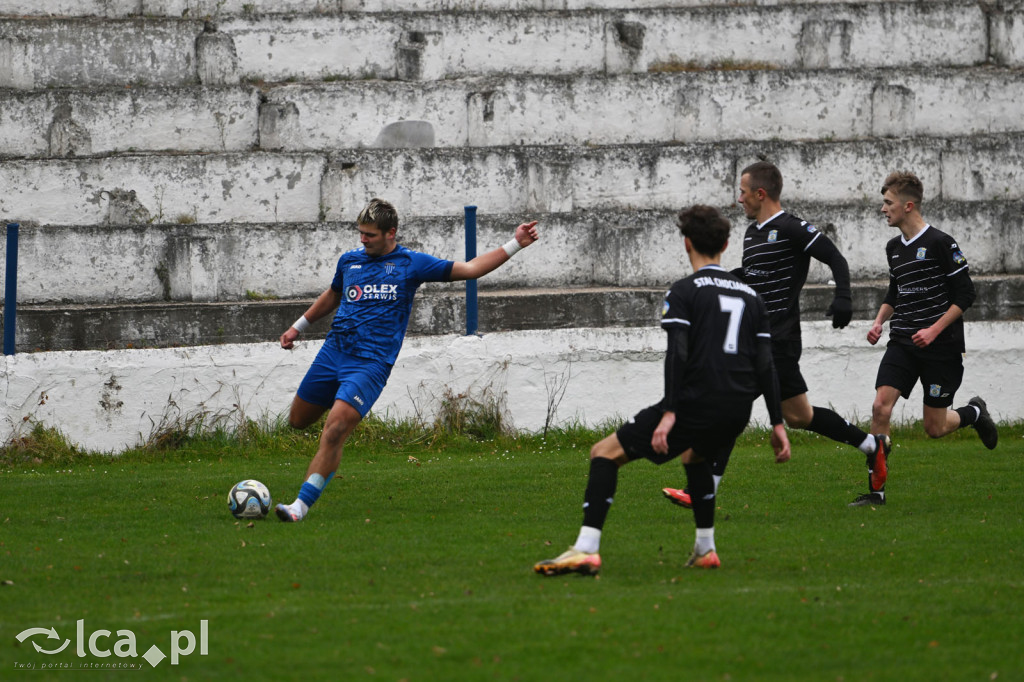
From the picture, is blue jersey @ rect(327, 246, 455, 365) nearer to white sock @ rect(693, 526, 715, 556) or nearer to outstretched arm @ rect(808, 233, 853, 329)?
outstretched arm @ rect(808, 233, 853, 329)

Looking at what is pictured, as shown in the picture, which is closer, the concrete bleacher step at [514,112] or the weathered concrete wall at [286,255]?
the weathered concrete wall at [286,255]

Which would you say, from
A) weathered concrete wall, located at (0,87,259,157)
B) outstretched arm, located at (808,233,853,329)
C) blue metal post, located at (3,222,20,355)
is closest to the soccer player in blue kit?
outstretched arm, located at (808,233,853,329)

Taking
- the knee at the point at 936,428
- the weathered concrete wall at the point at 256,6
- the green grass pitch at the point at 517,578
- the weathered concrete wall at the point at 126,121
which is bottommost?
the green grass pitch at the point at 517,578

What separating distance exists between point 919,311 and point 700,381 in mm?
3233

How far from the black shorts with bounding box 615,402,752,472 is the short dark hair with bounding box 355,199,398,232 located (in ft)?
8.74

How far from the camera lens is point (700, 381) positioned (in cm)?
590

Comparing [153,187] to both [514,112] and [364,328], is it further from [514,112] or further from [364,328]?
[364,328]

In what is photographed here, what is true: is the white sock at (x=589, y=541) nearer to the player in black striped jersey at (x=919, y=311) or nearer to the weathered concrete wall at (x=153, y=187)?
the player in black striped jersey at (x=919, y=311)

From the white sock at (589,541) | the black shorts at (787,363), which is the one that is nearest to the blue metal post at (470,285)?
the black shorts at (787,363)

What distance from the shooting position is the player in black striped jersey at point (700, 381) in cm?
588

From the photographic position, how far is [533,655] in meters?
4.56

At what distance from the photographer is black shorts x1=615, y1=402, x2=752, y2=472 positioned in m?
5.91

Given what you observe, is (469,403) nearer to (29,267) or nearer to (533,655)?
(29,267)

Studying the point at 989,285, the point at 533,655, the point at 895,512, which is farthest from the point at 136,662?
the point at 989,285
